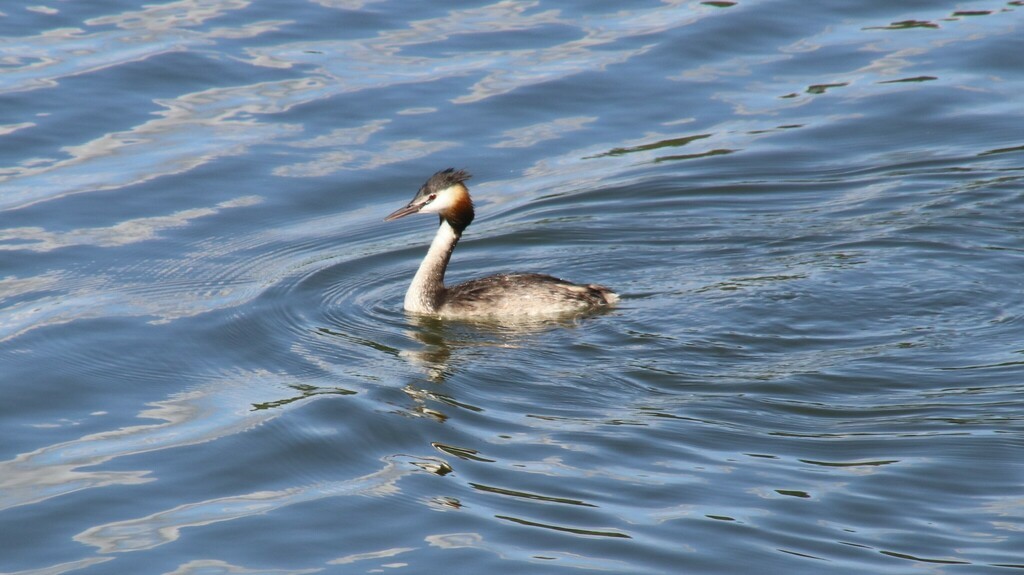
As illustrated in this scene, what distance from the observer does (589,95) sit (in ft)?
48.0

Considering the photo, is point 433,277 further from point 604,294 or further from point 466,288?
point 604,294

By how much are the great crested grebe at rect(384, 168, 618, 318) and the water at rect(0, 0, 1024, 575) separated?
27cm

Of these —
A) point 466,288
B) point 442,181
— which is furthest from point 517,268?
point 442,181

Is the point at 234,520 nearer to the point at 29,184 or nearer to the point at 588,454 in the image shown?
the point at 588,454

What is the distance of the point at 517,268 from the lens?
11.3 meters

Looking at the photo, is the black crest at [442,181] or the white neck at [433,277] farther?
the black crest at [442,181]

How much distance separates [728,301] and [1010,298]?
1896mm

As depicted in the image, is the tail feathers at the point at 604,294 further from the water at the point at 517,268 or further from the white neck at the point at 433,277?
the white neck at the point at 433,277

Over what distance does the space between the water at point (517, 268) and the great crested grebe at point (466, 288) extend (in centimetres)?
27

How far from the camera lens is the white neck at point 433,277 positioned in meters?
10.2

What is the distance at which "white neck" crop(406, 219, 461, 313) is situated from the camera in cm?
1023

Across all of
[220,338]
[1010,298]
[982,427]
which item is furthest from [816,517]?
[220,338]

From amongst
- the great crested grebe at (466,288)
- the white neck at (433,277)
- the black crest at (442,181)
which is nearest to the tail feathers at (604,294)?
the great crested grebe at (466,288)

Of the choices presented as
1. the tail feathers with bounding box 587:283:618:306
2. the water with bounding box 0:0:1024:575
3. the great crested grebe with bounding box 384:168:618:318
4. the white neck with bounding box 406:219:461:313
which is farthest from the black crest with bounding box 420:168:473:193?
the tail feathers with bounding box 587:283:618:306
